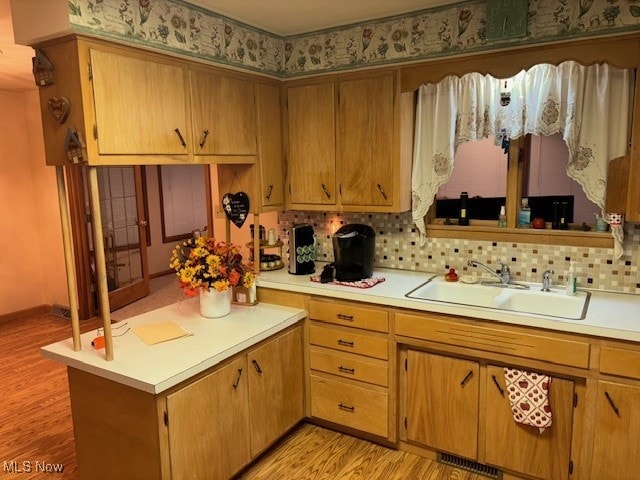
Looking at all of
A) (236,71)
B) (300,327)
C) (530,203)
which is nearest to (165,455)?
(300,327)

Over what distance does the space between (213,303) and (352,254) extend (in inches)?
33.4

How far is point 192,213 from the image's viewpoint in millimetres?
7160

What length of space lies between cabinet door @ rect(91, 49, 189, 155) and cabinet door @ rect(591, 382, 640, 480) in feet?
7.44

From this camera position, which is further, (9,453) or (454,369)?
(9,453)

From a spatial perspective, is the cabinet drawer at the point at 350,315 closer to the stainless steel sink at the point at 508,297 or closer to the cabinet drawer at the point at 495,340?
the cabinet drawer at the point at 495,340

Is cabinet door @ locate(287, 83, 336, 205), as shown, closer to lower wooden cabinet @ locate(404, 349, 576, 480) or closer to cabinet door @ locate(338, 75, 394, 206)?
cabinet door @ locate(338, 75, 394, 206)

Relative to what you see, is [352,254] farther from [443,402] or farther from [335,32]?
[335,32]

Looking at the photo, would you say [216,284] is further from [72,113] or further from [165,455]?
[72,113]

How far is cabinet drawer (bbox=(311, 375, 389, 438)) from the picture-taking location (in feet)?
8.69

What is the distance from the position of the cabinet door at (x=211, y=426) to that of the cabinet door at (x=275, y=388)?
7 centimetres

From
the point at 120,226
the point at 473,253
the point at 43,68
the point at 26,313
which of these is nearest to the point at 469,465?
the point at 473,253

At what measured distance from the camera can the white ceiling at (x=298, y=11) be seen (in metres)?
2.46

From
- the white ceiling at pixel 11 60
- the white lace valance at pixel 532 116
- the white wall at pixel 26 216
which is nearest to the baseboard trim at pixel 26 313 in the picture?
the white wall at pixel 26 216

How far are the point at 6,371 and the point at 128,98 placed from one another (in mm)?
2979
